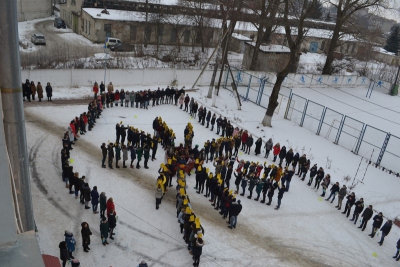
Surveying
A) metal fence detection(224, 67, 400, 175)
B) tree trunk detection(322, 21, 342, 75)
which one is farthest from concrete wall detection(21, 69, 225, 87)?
tree trunk detection(322, 21, 342, 75)

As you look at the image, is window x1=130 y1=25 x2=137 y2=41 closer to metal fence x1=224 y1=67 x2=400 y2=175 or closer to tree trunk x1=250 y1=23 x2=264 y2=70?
tree trunk x1=250 y1=23 x2=264 y2=70

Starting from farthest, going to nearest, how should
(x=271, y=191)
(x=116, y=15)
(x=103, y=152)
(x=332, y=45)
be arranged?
1. (x=116, y=15)
2. (x=332, y=45)
3. (x=103, y=152)
4. (x=271, y=191)

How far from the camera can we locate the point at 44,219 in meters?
11.5

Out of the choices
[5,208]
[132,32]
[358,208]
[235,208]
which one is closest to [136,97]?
[235,208]

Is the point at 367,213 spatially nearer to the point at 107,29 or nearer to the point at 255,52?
the point at 255,52

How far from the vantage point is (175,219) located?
12578 mm

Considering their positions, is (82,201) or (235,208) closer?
(235,208)

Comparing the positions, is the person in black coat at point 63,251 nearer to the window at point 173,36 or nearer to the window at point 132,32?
the window at point 132,32

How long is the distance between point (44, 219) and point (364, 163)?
16.1 meters

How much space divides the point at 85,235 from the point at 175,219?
3367mm

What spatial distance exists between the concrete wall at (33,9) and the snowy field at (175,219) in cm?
3133

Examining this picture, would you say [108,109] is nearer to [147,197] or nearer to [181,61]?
[147,197]

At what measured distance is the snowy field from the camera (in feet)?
36.3

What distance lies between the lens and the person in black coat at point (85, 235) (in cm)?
1012
